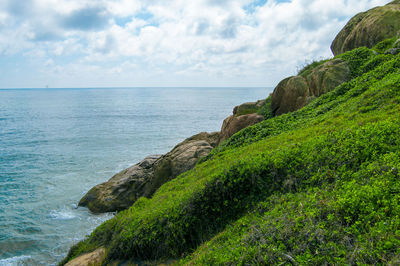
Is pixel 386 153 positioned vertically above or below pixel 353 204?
above

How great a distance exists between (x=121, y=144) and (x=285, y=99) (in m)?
33.1

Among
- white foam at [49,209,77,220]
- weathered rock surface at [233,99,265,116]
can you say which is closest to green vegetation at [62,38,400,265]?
white foam at [49,209,77,220]

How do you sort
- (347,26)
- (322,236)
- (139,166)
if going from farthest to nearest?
(347,26)
(139,166)
(322,236)

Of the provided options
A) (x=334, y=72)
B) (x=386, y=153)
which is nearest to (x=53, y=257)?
(x=386, y=153)

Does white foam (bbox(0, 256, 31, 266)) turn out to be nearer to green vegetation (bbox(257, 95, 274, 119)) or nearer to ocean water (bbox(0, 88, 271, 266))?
ocean water (bbox(0, 88, 271, 266))

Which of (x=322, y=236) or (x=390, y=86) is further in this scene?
(x=390, y=86)

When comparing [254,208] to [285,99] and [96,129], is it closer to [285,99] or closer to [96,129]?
[285,99]

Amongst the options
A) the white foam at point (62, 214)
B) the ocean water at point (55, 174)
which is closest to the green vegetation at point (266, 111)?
the ocean water at point (55, 174)

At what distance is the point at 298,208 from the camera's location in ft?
24.2

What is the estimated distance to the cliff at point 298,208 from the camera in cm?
580

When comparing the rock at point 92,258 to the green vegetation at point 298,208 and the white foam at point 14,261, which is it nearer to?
the green vegetation at point 298,208

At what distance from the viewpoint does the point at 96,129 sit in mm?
62812

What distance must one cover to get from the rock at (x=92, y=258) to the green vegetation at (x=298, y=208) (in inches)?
14.7

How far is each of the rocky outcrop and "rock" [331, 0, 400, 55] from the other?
5781 millimetres
